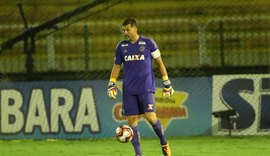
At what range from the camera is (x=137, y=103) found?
898cm

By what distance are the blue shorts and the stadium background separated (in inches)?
166

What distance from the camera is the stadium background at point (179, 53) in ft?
43.0

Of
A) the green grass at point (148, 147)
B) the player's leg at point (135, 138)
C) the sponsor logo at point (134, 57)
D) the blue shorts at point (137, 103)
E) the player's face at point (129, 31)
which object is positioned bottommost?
the green grass at point (148, 147)

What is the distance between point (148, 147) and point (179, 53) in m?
3.27

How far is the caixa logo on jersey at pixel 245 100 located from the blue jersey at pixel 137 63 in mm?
4413

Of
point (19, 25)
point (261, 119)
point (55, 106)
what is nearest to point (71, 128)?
point (55, 106)

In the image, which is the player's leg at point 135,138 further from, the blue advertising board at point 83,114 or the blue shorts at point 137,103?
the blue advertising board at point 83,114

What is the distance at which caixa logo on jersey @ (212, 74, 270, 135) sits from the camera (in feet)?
42.6

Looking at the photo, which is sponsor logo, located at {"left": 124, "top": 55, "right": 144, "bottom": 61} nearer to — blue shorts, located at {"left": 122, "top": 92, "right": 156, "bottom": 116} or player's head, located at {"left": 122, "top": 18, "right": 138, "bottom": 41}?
player's head, located at {"left": 122, "top": 18, "right": 138, "bottom": 41}

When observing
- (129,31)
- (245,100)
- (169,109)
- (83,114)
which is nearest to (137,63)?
(129,31)

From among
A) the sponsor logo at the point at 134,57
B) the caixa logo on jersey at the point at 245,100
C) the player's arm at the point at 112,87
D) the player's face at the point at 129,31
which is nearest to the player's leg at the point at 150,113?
the player's arm at the point at 112,87

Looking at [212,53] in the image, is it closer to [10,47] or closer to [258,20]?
[258,20]

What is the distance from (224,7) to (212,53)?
1.32 m

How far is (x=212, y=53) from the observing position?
13680mm
